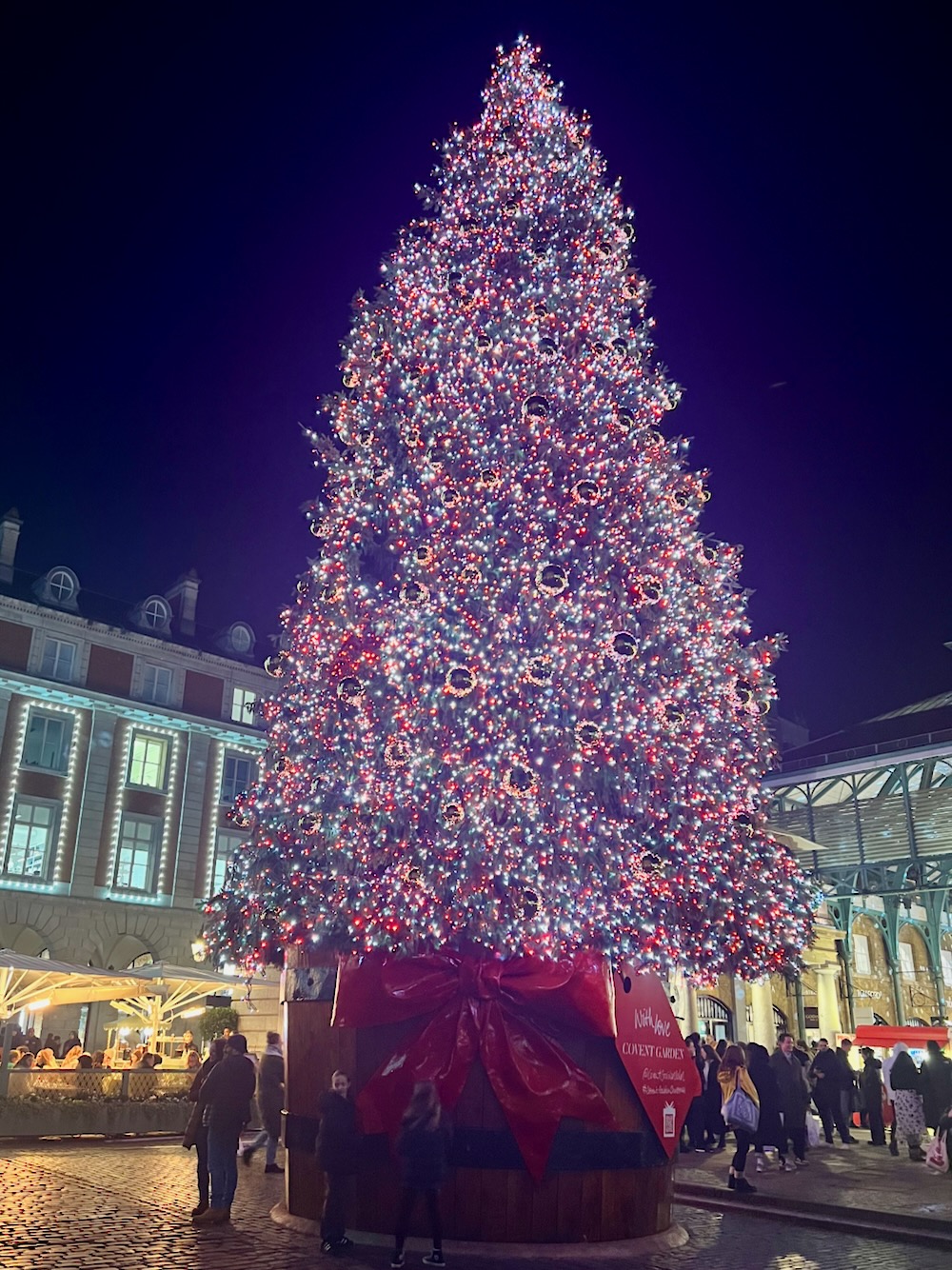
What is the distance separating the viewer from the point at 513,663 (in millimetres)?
9516

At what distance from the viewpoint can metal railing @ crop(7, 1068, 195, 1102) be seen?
59.4 ft

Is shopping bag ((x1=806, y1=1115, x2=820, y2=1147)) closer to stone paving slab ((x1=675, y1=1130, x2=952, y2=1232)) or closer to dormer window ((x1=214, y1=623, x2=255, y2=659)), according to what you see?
stone paving slab ((x1=675, y1=1130, x2=952, y2=1232))

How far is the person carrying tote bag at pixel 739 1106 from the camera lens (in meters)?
11.5

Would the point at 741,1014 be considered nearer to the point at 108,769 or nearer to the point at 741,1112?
the point at 741,1112

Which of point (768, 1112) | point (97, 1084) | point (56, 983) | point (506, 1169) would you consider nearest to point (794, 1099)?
point (768, 1112)

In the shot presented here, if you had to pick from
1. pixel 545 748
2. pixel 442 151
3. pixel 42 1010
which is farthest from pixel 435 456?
pixel 42 1010

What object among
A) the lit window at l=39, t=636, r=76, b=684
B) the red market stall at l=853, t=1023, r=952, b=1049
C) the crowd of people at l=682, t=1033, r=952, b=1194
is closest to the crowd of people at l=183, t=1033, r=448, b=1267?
the crowd of people at l=682, t=1033, r=952, b=1194

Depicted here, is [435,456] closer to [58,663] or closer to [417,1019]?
[417,1019]

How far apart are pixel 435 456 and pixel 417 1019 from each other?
18.4 ft

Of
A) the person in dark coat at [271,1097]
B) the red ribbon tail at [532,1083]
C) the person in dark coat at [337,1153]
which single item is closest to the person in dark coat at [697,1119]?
the person in dark coat at [271,1097]

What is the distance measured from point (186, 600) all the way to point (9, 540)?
7.39m

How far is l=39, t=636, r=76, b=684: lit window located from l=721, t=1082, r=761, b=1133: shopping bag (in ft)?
97.8

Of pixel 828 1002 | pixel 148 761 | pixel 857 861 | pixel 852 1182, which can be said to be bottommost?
pixel 852 1182

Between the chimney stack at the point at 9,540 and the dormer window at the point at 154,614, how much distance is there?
16.2 ft
